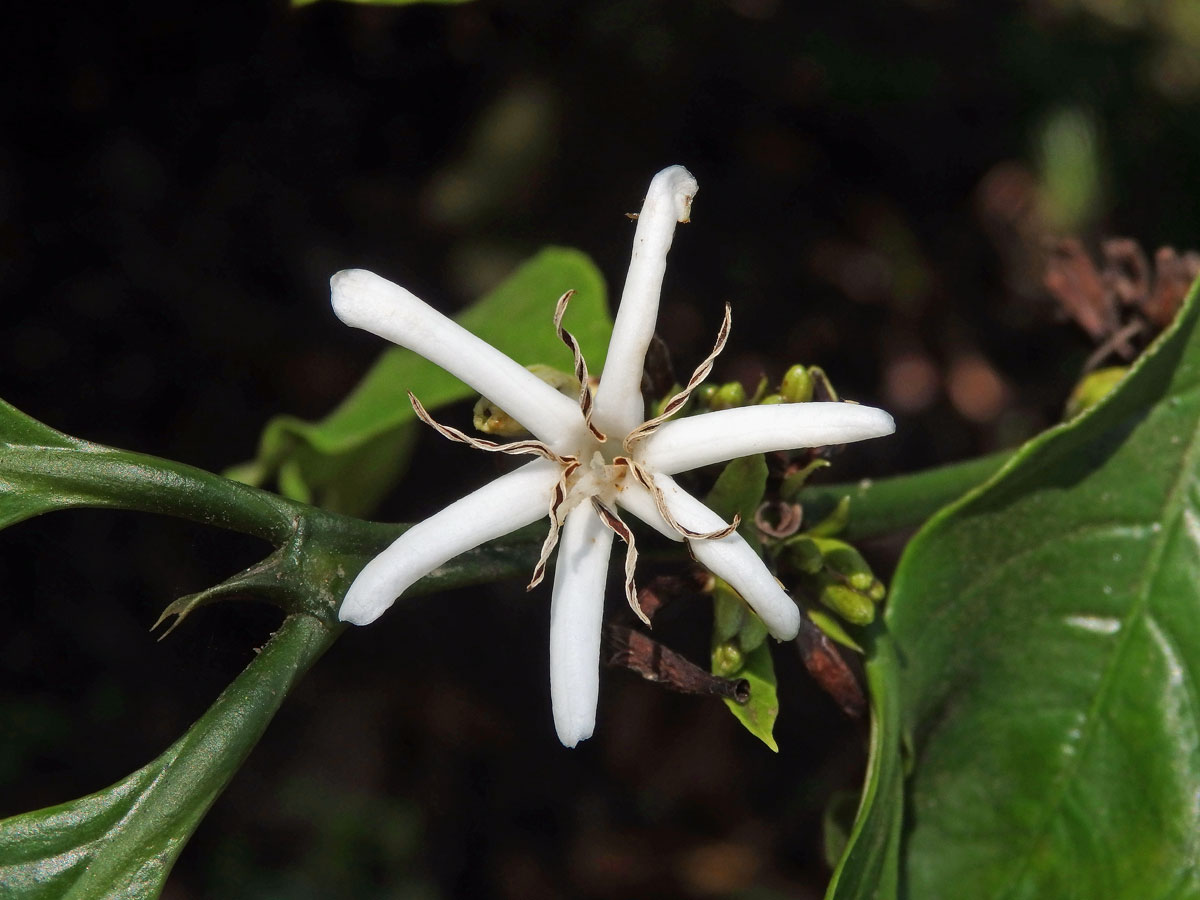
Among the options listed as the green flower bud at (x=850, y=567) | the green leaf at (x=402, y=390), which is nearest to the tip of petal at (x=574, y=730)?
the green flower bud at (x=850, y=567)

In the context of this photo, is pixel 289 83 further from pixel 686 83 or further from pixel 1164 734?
pixel 1164 734

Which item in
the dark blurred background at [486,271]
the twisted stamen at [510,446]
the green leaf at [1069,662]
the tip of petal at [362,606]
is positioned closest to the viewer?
the tip of petal at [362,606]

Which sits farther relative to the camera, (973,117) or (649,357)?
(973,117)

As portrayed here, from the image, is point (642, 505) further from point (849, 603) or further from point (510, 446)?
point (849, 603)

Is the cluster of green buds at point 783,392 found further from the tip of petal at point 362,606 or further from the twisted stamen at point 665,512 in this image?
the tip of petal at point 362,606

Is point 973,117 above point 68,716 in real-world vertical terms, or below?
above

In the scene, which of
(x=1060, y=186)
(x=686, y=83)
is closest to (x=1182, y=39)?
(x=1060, y=186)

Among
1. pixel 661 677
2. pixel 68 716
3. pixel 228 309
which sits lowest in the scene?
pixel 661 677

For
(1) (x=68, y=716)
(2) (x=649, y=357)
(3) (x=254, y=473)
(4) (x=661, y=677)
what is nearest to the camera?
(4) (x=661, y=677)
